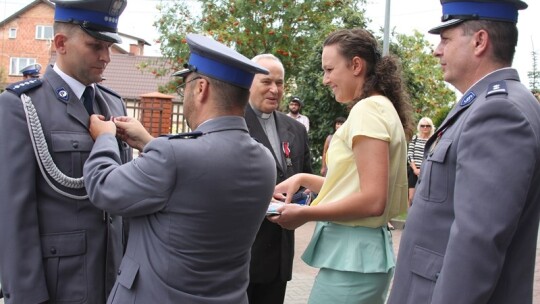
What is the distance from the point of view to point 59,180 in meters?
2.71

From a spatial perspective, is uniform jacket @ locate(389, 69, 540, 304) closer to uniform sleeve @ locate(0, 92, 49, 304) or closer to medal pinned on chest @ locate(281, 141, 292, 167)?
uniform sleeve @ locate(0, 92, 49, 304)

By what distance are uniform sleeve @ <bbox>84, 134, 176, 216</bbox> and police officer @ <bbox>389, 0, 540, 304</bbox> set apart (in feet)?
2.89

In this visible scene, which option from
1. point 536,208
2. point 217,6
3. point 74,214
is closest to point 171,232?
point 74,214

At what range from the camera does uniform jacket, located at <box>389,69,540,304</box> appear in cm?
210

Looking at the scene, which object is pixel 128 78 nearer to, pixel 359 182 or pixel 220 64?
pixel 359 182

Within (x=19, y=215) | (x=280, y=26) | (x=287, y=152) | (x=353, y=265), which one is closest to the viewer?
(x=19, y=215)

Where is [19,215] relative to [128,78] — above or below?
above

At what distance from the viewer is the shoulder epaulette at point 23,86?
2723 millimetres

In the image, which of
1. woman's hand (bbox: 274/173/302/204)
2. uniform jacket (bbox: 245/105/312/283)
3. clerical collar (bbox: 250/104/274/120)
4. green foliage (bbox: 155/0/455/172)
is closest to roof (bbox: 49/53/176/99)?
green foliage (bbox: 155/0/455/172)

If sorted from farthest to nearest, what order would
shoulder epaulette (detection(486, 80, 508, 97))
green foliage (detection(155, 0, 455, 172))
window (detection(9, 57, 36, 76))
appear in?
1. window (detection(9, 57, 36, 76))
2. green foliage (detection(155, 0, 455, 172))
3. shoulder epaulette (detection(486, 80, 508, 97))

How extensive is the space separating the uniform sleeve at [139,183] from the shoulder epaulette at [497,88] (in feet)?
3.54

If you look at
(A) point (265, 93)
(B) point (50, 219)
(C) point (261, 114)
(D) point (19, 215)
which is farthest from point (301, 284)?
(D) point (19, 215)

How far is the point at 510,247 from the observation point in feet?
7.46

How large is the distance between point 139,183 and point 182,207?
0.55 feet
